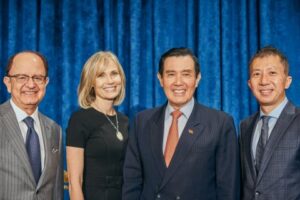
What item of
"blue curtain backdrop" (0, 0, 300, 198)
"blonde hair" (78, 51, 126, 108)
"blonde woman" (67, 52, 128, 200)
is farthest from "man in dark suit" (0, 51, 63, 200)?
"blue curtain backdrop" (0, 0, 300, 198)

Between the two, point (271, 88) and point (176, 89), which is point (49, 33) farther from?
point (271, 88)

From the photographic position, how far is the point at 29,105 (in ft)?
7.91

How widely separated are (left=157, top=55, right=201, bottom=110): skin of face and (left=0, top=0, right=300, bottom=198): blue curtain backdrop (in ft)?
4.22

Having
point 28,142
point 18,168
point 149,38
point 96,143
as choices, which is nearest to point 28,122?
point 28,142

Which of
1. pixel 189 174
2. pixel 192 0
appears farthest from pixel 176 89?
pixel 192 0

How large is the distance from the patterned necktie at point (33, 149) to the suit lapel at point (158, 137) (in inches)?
23.1

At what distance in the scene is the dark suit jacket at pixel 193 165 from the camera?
2.27 metres

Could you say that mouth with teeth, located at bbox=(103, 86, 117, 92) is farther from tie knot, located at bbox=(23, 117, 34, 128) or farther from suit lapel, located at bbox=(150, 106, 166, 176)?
tie knot, located at bbox=(23, 117, 34, 128)

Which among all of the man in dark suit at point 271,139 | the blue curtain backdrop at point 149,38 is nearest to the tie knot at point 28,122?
the man in dark suit at point 271,139

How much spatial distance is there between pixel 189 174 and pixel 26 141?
0.84 meters

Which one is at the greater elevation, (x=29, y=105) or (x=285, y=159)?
(x=29, y=105)

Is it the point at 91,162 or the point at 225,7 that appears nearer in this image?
the point at 91,162

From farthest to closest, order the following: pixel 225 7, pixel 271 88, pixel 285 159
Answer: pixel 225 7 → pixel 271 88 → pixel 285 159

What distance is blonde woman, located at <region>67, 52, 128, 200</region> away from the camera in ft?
8.62
